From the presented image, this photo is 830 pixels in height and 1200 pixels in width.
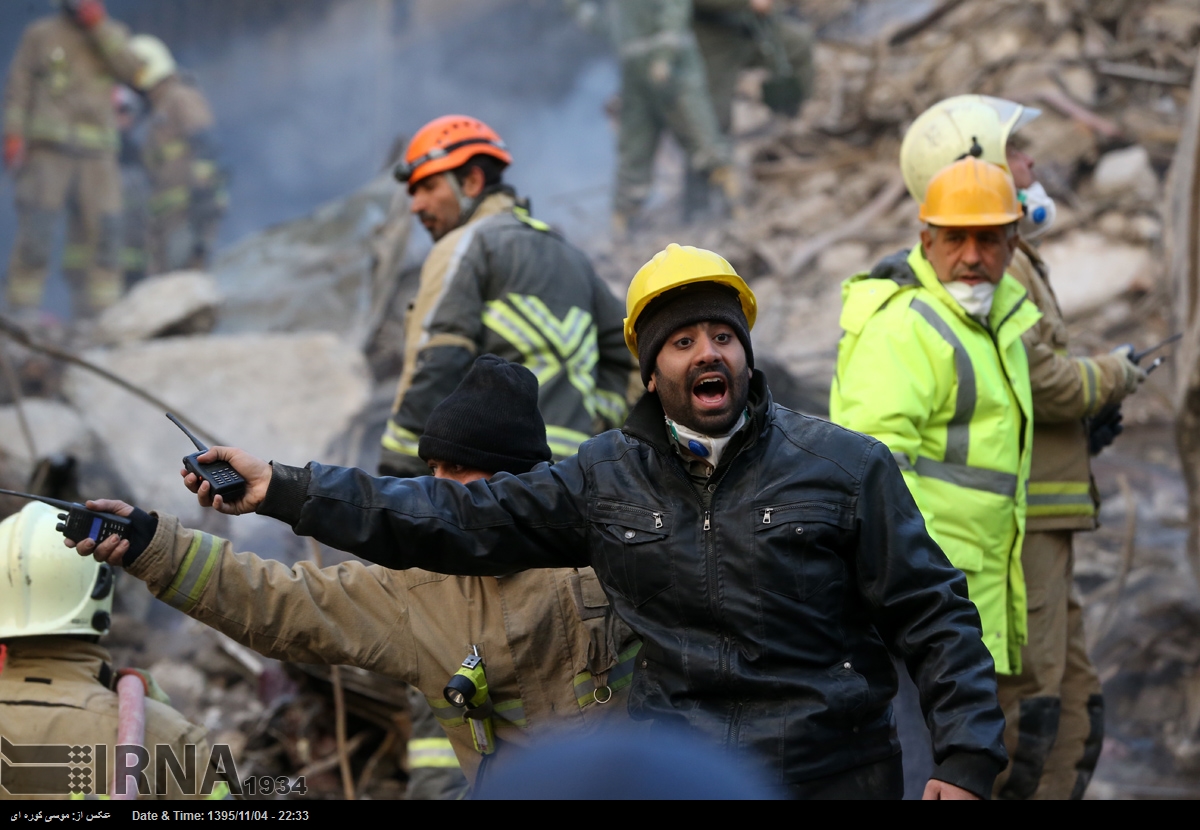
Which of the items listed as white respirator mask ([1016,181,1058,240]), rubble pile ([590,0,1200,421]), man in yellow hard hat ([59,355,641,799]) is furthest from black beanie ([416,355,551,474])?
rubble pile ([590,0,1200,421])

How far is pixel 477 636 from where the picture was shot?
9.01ft

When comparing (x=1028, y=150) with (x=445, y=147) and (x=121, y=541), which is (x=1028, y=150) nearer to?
(x=445, y=147)

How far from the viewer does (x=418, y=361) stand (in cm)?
425

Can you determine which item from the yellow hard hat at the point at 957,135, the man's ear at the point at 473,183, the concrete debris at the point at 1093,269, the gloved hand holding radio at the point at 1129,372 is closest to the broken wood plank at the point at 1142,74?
the concrete debris at the point at 1093,269

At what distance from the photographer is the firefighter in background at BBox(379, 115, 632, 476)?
421 centimetres

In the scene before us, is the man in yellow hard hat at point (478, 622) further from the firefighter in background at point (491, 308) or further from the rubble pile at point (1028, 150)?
the rubble pile at point (1028, 150)

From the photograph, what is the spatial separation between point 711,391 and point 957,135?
192cm

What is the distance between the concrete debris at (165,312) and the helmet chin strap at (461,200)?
4039mm

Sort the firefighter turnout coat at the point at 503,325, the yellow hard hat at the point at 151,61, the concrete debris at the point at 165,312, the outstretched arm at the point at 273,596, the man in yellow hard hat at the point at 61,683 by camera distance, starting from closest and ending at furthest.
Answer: the outstretched arm at the point at 273,596 < the man in yellow hard hat at the point at 61,683 < the firefighter turnout coat at the point at 503,325 < the concrete debris at the point at 165,312 < the yellow hard hat at the point at 151,61

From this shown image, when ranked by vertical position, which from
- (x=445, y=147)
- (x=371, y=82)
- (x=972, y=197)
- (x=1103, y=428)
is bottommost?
(x=1103, y=428)

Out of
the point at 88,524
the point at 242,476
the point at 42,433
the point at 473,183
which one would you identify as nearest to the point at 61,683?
the point at 88,524

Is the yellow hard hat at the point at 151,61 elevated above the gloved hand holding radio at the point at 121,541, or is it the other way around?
the yellow hard hat at the point at 151,61

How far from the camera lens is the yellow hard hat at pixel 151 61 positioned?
10.1m

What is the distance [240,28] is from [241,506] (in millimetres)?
9613
